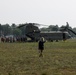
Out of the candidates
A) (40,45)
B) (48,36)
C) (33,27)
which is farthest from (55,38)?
(40,45)

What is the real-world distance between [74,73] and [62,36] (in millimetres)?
67140

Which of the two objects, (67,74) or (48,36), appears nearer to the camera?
(67,74)

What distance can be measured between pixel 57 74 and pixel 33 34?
220 ft

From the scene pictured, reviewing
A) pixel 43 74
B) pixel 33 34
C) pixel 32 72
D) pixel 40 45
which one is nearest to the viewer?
pixel 43 74

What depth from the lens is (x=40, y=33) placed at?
84.1 meters

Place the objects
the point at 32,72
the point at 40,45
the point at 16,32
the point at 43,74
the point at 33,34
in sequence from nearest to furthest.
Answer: the point at 43,74, the point at 32,72, the point at 40,45, the point at 33,34, the point at 16,32

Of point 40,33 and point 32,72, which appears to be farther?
point 40,33

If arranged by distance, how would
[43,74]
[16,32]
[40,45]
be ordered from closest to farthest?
[43,74] < [40,45] < [16,32]

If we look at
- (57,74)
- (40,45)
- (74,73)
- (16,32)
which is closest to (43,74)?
(57,74)

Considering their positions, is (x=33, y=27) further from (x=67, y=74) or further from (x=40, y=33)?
(x=67, y=74)

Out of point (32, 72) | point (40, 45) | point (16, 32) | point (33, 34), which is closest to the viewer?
point (32, 72)

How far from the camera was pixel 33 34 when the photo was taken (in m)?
83.6

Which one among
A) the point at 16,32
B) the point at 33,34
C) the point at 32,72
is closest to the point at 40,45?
the point at 32,72

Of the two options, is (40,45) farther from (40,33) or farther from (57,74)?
(40,33)
